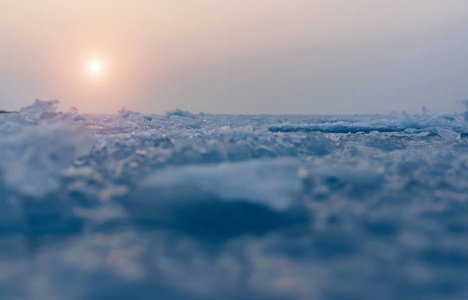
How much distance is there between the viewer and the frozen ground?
4.68ft

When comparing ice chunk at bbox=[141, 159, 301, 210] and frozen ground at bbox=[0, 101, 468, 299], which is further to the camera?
ice chunk at bbox=[141, 159, 301, 210]

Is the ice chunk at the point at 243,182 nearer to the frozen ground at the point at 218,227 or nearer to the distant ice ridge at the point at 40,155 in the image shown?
the frozen ground at the point at 218,227

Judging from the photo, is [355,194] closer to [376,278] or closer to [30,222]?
[376,278]

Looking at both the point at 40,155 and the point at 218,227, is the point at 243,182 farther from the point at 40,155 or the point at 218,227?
the point at 40,155

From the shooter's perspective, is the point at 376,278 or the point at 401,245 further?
the point at 401,245

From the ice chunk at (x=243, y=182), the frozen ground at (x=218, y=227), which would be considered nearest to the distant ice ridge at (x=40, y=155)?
the frozen ground at (x=218, y=227)

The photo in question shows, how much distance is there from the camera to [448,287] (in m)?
1.40

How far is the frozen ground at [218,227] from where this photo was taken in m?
1.43

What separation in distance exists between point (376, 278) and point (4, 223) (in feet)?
6.89

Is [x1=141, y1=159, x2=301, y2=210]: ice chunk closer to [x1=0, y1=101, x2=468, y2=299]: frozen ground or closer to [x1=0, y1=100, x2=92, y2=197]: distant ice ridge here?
[x1=0, y1=101, x2=468, y2=299]: frozen ground

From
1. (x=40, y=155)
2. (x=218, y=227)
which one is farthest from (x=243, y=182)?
(x=40, y=155)

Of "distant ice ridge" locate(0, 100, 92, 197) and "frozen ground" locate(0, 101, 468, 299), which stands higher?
"distant ice ridge" locate(0, 100, 92, 197)

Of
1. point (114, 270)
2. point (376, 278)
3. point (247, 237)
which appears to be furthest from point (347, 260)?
point (114, 270)

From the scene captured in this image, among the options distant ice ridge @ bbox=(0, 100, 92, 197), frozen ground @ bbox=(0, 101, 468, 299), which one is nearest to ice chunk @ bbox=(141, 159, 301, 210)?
frozen ground @ bbox=(0, 101, 468, 299)
